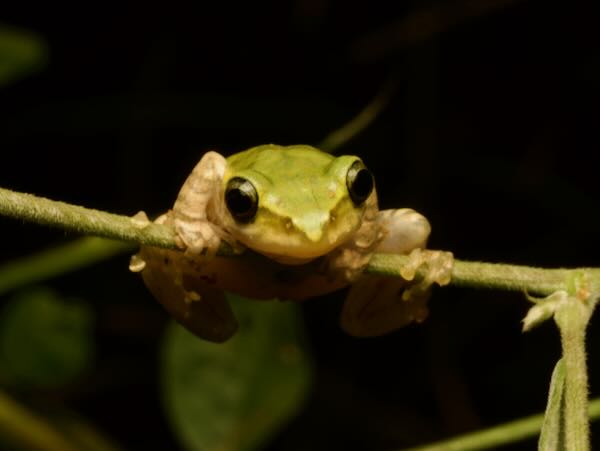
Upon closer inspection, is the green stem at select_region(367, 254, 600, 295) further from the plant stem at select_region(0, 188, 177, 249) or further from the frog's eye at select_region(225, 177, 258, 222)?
the plant stem at select_region(0, 188, 177, 249)

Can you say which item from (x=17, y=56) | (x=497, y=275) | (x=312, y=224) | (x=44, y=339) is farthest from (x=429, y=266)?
(x=17, y=56)

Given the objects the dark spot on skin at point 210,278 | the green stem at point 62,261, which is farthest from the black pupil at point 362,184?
the green stem at point 62,261

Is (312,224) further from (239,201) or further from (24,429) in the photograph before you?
(24,429)

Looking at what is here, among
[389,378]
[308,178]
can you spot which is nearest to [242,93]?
[389,378]

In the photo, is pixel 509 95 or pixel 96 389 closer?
pixel 96 389

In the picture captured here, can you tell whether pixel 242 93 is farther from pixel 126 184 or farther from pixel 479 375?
pixel 479 375

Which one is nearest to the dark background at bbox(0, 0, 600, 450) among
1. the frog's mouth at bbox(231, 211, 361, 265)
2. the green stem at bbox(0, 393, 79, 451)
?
the green stem at bbox(0, 393, 79, 451)

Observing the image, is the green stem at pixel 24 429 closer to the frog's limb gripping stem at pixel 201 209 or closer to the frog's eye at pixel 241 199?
the frog's limb gripping stem at pixel 201 209

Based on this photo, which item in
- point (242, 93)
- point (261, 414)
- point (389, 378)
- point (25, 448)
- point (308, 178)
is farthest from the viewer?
point (242, 93)
